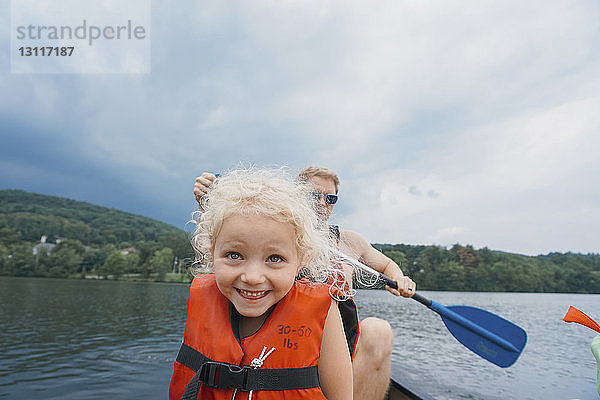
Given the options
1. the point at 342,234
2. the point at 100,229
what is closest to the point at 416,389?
the point at 342,234

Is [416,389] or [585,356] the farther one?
[585,356]

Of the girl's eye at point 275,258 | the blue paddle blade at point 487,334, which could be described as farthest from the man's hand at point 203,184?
the blue paddle blade at point 487,334

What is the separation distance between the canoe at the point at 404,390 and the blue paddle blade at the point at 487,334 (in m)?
0.61

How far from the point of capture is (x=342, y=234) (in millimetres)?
3217

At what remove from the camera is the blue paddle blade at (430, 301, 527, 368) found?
10.3 feet

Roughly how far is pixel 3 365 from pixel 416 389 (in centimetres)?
772

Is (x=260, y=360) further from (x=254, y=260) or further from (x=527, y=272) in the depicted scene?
(x=527, y=272)

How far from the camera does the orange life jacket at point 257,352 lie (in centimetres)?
126

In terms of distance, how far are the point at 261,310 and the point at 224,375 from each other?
10.1 inches

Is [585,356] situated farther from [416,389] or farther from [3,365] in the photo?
[3,365]

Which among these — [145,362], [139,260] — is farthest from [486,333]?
[139,260]

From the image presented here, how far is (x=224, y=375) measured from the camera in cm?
126

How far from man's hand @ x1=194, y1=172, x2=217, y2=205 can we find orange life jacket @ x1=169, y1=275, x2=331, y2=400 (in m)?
0.66

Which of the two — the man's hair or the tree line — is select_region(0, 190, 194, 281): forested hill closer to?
the tree line
